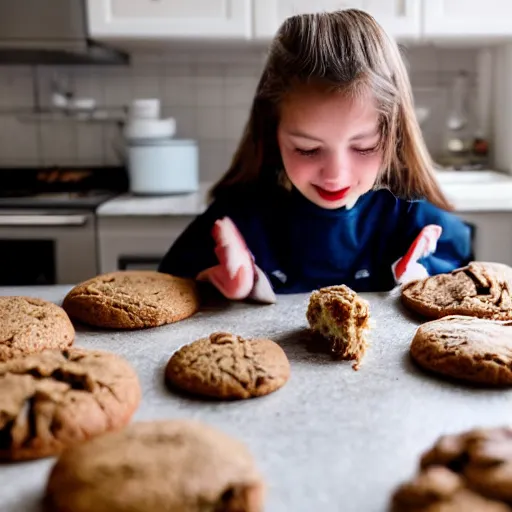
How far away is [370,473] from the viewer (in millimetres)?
509

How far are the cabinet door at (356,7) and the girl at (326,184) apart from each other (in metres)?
1.03

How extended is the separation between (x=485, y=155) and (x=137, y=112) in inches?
52.0

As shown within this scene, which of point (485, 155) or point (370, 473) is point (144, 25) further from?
point (370, 473)

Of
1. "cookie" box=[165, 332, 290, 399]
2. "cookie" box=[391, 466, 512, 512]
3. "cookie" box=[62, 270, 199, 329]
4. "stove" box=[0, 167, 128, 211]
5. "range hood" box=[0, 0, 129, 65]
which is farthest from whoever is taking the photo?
"stove" box=[0, 167, 128, 211]

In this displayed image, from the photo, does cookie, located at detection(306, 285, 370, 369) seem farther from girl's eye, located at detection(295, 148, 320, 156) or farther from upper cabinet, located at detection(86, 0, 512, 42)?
upper cabinet, located at detection(86, 0, 512, 42)

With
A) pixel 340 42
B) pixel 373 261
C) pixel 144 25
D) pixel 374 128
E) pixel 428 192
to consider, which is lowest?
pixel 373 261

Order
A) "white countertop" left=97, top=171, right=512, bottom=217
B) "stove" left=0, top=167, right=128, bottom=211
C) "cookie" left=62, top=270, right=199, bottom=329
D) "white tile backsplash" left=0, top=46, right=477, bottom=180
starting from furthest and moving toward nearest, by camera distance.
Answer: "white tile backsplash" left=0, top=46, right=477, bottom=180, "stove" left=0, top=167, right=128, bottom=211, "white countertop" left=97, top=171, right=512, bottom=217, "cookie" left=62, top=270, right=199, bottom=329

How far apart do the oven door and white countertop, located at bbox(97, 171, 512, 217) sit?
9cm

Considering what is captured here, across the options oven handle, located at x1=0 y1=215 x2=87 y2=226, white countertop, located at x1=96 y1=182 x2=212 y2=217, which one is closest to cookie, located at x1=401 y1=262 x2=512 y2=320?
white countertop, located at x1=96 y1=182 x2=212 y2=217

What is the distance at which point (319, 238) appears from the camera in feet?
3.86

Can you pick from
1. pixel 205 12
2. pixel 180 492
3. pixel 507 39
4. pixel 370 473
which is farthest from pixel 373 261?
pixel 507 39

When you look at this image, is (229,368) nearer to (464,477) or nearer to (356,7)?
(464,477)

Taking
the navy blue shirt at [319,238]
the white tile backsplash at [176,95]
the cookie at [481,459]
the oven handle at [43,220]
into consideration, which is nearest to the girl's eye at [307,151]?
the navy blue shirt at [319,238]

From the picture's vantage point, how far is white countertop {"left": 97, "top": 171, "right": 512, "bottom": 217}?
1.87 m
